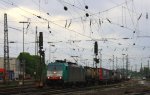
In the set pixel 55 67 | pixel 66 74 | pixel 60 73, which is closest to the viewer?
pixel 60 73

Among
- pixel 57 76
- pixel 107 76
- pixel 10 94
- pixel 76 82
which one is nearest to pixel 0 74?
pixel 107 76

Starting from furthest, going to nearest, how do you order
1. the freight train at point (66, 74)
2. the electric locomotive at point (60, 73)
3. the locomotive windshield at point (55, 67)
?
the locomotive windshield at point (55, 67), the freight train at point (66, 74), the electric locomotive at point (60, 73)

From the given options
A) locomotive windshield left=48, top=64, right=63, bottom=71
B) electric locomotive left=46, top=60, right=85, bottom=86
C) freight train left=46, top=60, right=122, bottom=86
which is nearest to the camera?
electric locomotive left=46, top=60, right=85, bottom=86

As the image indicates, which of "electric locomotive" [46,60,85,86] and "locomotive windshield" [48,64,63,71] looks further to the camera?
"locomotive windshield" [48,64,63,71]

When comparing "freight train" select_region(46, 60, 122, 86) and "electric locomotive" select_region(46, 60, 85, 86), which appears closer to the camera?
"electric locomotive" select_region(46, 60, 85, 86)

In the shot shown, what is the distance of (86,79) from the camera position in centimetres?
6750

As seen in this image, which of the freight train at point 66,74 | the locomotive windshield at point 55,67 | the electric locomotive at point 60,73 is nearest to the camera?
the electric locomotive at point 60,73

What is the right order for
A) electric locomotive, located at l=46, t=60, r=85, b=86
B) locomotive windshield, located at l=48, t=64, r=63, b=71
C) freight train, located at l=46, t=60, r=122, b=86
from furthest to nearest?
locomotive windshield, located at l=48, t=64, r=63, b=71 → freight train, located at l=46, t=60, r=122, b=86 → electric locomotive, located at l=46, t=60, r=85, b=86

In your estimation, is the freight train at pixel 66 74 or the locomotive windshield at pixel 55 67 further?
the locomotive windshield at pixel 55 67

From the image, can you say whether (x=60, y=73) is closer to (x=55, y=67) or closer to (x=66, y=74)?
(x=66, y=74)

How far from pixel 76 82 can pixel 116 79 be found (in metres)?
43.5

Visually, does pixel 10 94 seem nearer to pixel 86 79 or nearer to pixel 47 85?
pixel 47 85

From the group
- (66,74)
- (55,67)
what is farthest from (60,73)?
(55,67)

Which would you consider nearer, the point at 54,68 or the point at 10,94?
the point at 10,94
